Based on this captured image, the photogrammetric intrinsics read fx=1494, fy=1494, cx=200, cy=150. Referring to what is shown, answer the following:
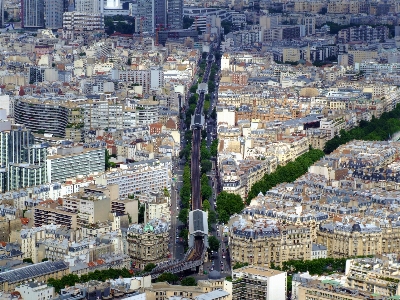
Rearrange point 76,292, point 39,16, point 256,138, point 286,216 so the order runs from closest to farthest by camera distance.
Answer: point 76,292 → point 286,216 → point 256,138 → point 39,16

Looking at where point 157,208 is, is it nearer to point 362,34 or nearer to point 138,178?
point 138,178

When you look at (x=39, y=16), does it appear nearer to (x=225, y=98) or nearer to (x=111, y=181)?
(x=225, y=98)

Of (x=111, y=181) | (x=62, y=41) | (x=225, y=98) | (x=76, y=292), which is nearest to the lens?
(x=76, y=292)

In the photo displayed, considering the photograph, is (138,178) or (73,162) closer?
(138,178)

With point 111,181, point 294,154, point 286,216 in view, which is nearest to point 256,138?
point 294,154

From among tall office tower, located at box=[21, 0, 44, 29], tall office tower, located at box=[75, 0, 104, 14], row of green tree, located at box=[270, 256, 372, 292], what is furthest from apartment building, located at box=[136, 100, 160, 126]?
tall office tower, located at box=[21, 0, 44, 29]

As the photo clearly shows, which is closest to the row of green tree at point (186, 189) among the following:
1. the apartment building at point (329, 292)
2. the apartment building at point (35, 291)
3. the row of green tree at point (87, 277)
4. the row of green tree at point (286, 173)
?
the row of green tree at point (286, 173)

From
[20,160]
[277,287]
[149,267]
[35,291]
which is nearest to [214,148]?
[20,160]
